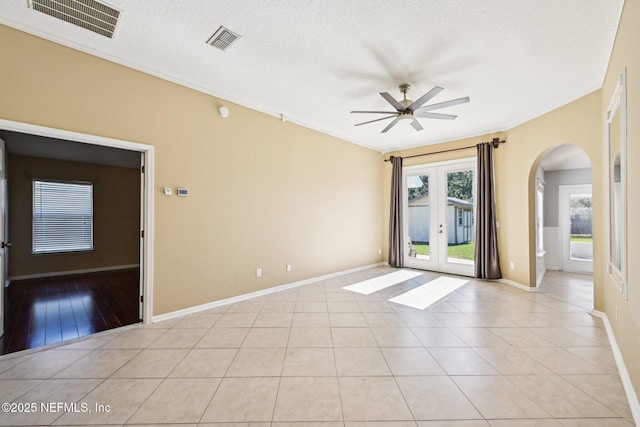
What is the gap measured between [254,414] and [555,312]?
4.00 m

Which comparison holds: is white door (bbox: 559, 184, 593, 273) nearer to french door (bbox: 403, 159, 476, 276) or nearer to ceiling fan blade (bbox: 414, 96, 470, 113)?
french door (bbox: 403, 159, 476, 276)

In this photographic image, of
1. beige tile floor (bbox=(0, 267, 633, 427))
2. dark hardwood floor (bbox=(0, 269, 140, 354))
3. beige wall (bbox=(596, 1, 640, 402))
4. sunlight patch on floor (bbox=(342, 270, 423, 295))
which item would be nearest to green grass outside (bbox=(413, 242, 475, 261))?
sunlight patch on floor (bbox=(342, 270, 423, 295))

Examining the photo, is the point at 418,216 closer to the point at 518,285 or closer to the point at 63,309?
the point at 518,285

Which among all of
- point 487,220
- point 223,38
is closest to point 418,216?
point 487,220

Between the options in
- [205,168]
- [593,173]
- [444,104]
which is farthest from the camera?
[205,168]

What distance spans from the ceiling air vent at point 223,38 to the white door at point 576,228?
7.76m

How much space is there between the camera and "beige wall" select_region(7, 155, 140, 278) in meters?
5.61

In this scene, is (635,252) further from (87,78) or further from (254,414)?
(87,78)

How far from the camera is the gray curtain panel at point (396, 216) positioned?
6.57m

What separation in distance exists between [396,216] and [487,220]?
1.93 metres

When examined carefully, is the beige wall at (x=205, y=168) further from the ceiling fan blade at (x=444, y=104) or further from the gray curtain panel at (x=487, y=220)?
the gray curtain panel at (x=487, y=220)

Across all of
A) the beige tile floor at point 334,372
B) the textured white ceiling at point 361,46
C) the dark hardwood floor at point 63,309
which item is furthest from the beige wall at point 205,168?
the dark hardwood floor at point 63,309

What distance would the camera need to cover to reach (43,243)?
5.91 meters

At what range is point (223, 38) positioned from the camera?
2.68m
